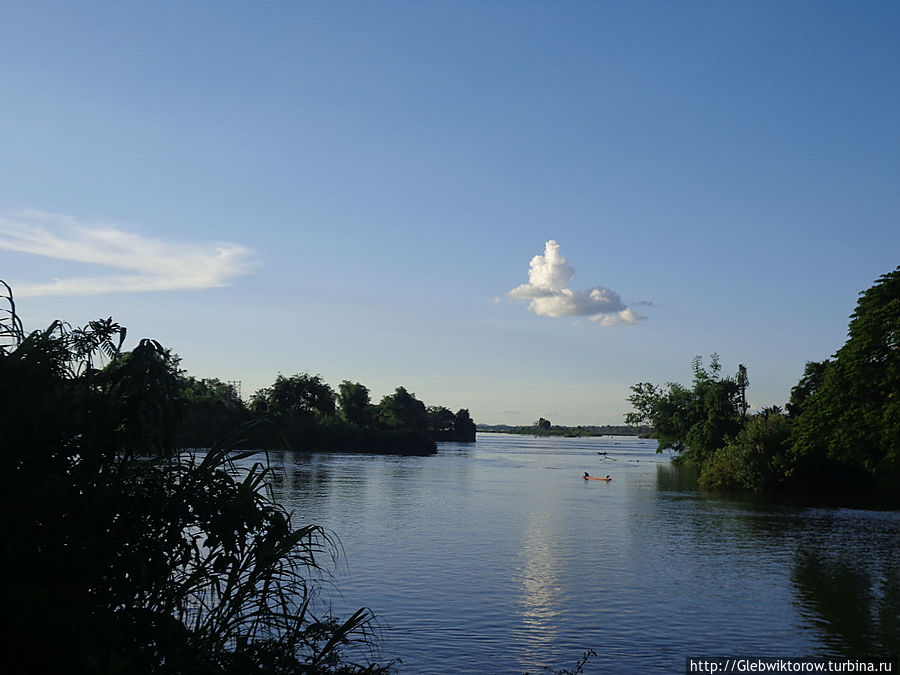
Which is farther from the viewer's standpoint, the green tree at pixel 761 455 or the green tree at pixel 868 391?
the green tree at pixel 761 455

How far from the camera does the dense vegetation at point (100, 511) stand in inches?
305

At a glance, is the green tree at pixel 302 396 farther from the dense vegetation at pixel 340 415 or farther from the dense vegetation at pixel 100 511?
the dense vegetation at pixel 100 511

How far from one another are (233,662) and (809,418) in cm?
4466

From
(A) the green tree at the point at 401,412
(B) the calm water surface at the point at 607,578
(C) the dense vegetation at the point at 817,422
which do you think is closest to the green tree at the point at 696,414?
(C) the dense vegetation at the point at 817,422

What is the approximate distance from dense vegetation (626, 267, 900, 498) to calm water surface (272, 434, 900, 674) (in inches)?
207

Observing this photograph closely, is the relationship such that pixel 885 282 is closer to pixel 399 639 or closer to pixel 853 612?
pixel 853 612

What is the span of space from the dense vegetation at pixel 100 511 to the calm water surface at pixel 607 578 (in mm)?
2412

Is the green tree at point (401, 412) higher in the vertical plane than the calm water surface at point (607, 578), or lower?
higher

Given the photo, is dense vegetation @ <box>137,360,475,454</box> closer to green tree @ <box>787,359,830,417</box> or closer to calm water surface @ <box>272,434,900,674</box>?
calm water surface @ <box>272,434,900,674</box>

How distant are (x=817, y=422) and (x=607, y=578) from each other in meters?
22.0

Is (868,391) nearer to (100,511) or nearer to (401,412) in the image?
(100,511)

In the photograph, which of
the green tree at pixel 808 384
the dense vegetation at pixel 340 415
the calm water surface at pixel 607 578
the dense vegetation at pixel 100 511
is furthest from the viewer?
the dense vegetation at pixel 340 415

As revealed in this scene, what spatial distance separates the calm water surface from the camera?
2133 cm

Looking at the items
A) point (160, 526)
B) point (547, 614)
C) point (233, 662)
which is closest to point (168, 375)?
point (160, 526)
